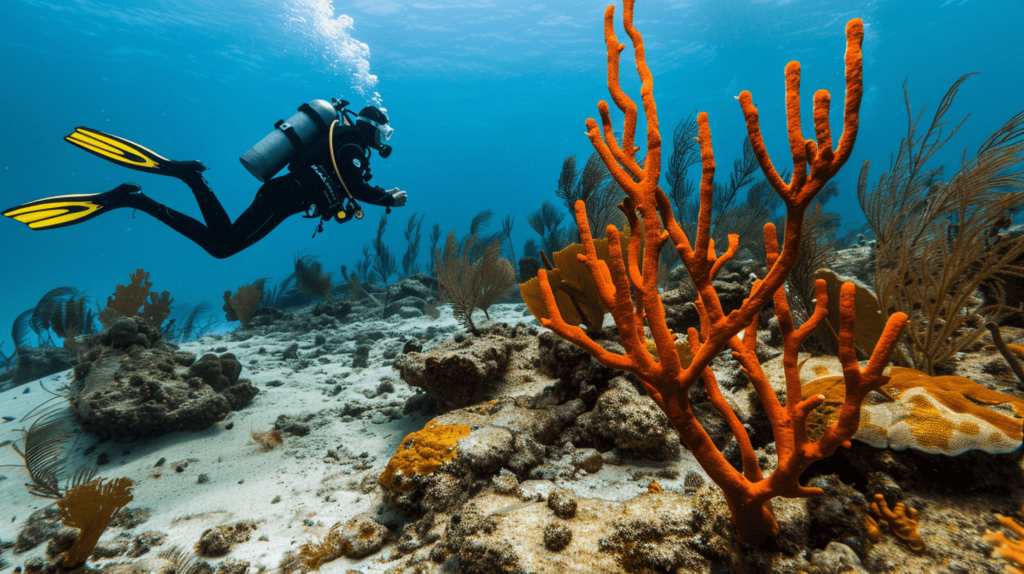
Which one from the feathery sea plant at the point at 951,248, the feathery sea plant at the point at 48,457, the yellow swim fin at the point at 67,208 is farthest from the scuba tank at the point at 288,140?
the feathery sea plant at the point at 951,248

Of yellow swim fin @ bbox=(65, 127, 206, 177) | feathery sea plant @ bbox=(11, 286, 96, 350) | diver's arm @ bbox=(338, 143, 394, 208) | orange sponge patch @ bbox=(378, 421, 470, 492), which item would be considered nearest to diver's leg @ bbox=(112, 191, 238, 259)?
yellow swim fin @ bbox=(65, 127, 206, 177)

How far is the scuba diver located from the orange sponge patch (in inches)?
175

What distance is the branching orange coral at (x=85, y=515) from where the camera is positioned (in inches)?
90.6

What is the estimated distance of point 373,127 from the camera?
6.37 metres

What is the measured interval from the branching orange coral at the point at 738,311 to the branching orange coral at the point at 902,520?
49 cm

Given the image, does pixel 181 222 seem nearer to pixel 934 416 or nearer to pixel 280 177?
pixel 280 177

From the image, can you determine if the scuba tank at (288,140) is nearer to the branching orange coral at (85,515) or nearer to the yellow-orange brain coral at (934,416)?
the branching orange coral at (85,515)

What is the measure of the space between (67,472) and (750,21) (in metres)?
44.4

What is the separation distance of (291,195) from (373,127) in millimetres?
1828

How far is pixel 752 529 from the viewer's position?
1405 mm

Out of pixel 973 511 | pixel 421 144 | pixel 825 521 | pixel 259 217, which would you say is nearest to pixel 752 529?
pixel 825 521

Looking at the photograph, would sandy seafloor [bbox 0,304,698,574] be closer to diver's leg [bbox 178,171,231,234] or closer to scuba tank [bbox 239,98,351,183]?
diver's leg [bbox 178,171,231,234]

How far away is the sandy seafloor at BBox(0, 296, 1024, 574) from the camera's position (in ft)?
4.92

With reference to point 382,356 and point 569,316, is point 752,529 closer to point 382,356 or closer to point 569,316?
point 569,316
